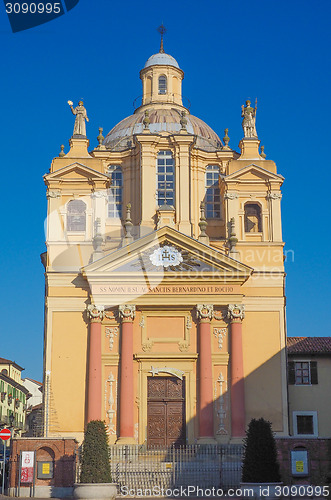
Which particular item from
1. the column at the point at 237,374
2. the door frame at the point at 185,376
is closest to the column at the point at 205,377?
the door frame at the point at 185,376

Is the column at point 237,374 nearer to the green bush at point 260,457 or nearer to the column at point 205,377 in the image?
the column at point 205,377

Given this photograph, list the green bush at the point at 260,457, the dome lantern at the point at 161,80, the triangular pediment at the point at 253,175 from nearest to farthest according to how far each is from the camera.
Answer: the green bush at the point at 260,457 → the triangular pediment at the point at 253,175 → the dome lantern at the point at 161,80

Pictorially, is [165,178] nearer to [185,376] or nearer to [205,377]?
[185,376]

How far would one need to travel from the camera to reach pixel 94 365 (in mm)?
34406

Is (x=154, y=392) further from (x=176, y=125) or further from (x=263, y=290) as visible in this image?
(x=176, y=125)

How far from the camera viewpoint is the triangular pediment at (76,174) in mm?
38759

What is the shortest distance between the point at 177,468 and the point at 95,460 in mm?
5077

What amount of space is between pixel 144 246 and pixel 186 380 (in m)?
6.64

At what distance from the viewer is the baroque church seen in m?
34.3

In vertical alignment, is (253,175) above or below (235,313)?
above

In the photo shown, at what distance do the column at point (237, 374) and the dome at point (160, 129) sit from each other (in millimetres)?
11560

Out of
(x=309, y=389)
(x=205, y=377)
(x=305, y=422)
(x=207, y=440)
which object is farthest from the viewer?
(x=309, y=389)

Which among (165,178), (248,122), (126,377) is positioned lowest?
(126,377)

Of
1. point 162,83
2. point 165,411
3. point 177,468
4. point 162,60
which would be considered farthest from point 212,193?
point 177,468
